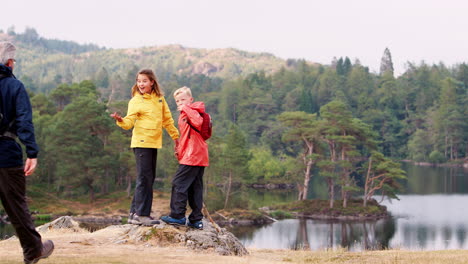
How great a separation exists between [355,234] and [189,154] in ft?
78.3

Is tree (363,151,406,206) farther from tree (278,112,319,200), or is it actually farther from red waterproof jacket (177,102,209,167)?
red waterproof jacket (177,102,209,167)

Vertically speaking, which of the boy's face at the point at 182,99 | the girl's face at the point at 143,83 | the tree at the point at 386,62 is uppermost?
the tree at the point at 386,62

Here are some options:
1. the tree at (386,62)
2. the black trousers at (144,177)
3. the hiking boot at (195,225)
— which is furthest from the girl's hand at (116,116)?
the tree at (386,62)

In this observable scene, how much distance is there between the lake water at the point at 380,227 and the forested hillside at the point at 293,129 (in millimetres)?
1889

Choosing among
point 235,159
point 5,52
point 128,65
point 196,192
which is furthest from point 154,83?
point 128,65

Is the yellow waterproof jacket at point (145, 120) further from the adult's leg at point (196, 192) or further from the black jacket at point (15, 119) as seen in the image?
the black jacket at point (15, 119)

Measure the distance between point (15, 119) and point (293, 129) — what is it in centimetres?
3477

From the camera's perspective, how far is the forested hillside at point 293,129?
34781mm

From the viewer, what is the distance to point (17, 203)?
4574 mm

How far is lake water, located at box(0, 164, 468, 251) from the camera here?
25.9 metres

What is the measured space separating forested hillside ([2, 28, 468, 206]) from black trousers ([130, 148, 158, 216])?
1055 inches

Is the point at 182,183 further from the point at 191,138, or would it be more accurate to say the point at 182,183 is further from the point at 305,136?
the point at 305,136

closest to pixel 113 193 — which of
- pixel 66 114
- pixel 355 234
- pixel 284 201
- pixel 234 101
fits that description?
pixel 66 114

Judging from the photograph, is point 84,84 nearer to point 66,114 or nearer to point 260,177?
point 66,114
